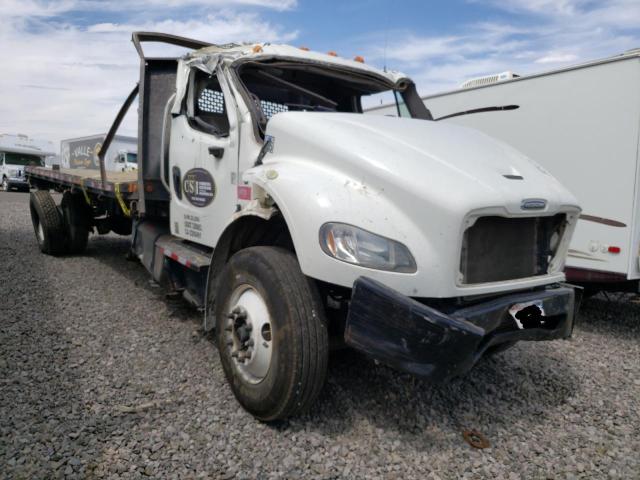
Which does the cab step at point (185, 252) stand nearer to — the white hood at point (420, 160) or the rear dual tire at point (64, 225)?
the white hood at point (420, 160)

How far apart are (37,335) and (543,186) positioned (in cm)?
391

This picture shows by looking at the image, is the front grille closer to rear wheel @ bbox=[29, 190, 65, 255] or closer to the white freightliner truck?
the white freightliner truck

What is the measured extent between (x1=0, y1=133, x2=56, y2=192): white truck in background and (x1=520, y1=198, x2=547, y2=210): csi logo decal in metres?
28.1

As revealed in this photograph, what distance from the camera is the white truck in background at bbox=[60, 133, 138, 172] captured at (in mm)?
20394

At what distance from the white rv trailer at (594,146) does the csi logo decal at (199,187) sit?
2177 millimetres

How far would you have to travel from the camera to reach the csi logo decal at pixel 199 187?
3.85 meters

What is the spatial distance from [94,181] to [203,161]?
2.82 meters

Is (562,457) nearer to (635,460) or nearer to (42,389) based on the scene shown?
(635,460)

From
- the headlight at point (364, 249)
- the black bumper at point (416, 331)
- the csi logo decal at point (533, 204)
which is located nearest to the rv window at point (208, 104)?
the headlight at point (364, 249)

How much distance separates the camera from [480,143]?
330 cm

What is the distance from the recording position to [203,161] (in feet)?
12.9

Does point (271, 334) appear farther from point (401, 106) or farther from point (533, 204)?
point (401, 106)

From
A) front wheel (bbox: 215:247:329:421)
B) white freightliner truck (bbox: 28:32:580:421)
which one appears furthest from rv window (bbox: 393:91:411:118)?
front wheel (bbox: 215:247:329:421)

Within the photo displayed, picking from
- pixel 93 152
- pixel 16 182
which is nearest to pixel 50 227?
pixel 93 152
